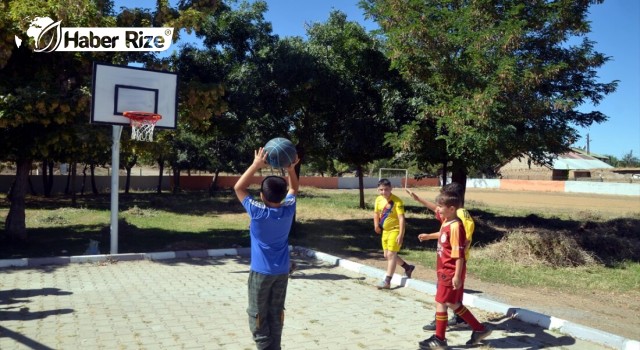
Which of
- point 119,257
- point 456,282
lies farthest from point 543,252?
point 119,257

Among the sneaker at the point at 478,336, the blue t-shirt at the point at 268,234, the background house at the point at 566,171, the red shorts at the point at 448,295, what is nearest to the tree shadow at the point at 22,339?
the blue t-shirt at the point at 268,234

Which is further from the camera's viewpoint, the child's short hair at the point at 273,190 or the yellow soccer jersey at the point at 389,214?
the yellow soccer jersey at the point at 389,214

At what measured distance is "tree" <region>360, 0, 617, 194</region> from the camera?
1206 centimetres

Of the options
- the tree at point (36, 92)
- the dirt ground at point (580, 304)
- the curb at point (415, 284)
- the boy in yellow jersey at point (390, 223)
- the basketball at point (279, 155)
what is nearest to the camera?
the basketball at point (279, 155)

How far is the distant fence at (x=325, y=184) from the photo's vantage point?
37.1 m

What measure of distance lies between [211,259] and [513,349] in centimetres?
708

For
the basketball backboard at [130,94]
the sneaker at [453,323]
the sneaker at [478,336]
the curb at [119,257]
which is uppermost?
the basketball backboard at [130,94]

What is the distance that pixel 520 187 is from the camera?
186 ft

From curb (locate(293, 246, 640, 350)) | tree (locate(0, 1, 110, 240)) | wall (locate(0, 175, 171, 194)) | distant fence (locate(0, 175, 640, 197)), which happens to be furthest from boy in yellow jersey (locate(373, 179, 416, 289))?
distant fence (locate(0, 175, 640, 197))

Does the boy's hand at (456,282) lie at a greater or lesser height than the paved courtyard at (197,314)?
greater

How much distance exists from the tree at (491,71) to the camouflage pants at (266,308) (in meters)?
8.25

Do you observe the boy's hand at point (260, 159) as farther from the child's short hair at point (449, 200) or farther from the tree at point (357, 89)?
the tree at point (357, 89)

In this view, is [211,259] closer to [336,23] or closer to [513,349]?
[513,349]

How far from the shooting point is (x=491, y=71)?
12695mm
